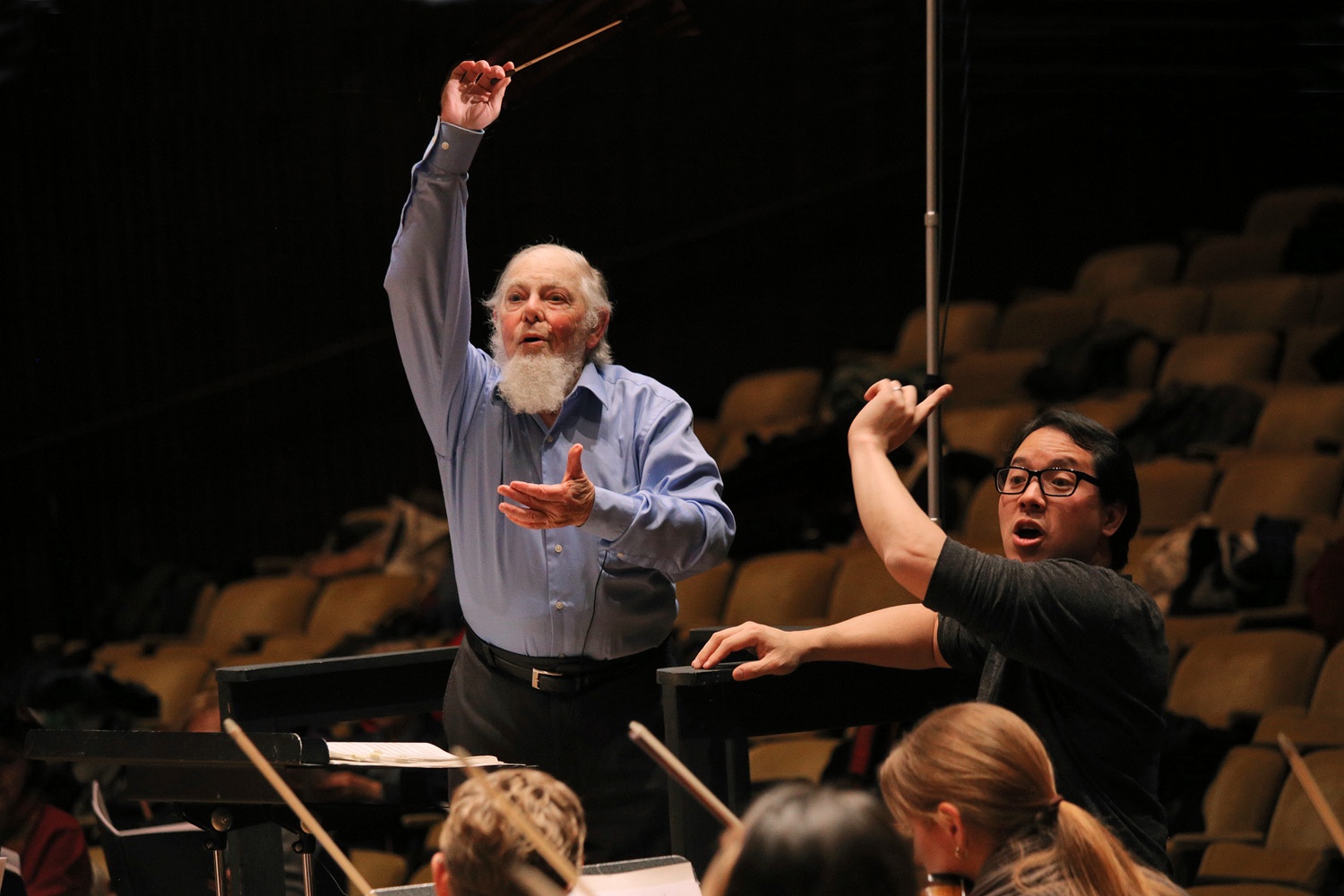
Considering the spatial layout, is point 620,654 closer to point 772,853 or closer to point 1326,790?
point 772,853

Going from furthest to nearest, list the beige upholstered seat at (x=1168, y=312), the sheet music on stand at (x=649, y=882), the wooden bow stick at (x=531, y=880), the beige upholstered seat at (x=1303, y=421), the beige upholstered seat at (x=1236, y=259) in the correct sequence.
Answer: the beige upholstered seat at (x=1236, y=259) → the beige upholstered seat at (x=1168, y=312) → the beige upholstered seat at (x=1303, y=421) → the sheet music on stand at (x=649, y=882) → the wooden bow stick at (x=531, y=880)

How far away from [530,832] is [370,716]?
1172 mm

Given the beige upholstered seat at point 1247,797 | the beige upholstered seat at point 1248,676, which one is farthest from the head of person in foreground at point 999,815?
the beige upholstered seat at point 1248,676

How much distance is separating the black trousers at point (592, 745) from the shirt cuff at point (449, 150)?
1.98ft

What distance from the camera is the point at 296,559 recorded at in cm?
496

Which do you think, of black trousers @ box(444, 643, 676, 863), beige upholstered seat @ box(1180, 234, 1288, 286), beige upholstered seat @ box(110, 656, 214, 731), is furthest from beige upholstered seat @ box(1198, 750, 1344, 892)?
beige upholstered seat @ box(1180, 234, 1288, 286)

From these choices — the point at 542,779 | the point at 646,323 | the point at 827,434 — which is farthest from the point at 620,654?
the point at 646,323

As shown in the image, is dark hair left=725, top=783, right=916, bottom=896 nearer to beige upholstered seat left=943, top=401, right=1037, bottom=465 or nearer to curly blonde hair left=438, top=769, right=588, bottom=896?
curly blonde hair left=438, top=769, right=588, bottom=896

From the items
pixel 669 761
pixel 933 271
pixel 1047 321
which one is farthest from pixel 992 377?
pixel 669 761

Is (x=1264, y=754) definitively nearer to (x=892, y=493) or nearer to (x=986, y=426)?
(x=892, y=493)

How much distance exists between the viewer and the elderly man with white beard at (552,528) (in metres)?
1.79

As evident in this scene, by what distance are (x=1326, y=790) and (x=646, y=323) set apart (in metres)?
3.47

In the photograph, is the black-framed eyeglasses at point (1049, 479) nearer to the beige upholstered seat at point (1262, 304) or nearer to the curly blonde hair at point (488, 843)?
the curly blonde hair at point (488, 843)

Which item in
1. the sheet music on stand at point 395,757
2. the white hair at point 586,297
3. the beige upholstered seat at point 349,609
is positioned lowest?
the beige upholstered seat at point 349,609
